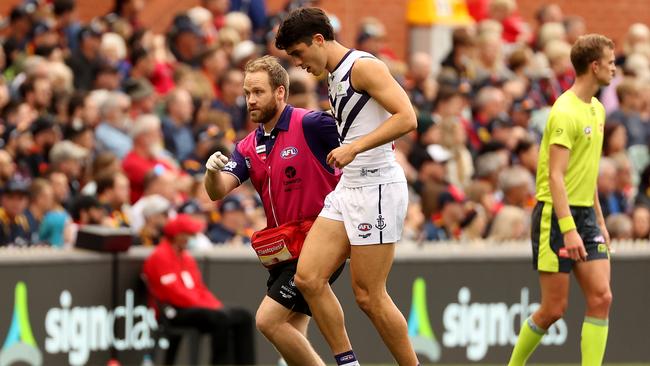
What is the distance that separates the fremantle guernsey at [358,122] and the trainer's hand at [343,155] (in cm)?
35

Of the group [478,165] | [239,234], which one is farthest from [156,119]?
[478,165]

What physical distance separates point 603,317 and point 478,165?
23.7ft

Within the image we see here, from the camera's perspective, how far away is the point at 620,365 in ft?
48.8

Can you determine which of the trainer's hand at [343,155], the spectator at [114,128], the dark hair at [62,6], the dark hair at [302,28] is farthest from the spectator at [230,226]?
the trainer's hand at [343,155]

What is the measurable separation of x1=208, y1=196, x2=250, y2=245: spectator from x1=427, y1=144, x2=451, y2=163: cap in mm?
2736

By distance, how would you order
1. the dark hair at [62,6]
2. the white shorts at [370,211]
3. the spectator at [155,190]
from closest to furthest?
the white shorts at [370,211] → the spectator at [155,190] → the dark hair at [62,6]

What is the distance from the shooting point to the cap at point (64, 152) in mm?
14884

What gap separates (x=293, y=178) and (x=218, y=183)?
0.44m

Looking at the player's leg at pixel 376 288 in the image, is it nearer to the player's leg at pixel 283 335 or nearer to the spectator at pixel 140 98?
the player's leg at pixel 283 335

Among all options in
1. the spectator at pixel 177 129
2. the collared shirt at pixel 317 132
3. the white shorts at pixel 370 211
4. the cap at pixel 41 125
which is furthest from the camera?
the spectator at pixel 177 129

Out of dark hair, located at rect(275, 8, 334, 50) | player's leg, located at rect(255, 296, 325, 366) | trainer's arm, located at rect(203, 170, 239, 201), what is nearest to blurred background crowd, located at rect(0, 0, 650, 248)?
trainer's arm, located at rect(203, 170, 239, 201)

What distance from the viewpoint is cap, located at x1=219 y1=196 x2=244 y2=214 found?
14898 mm

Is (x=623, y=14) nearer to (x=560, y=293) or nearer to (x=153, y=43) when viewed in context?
(x=153, y=43)

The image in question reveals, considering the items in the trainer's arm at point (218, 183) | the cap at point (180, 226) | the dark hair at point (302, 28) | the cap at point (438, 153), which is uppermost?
the dark hair at point (302, 28)
